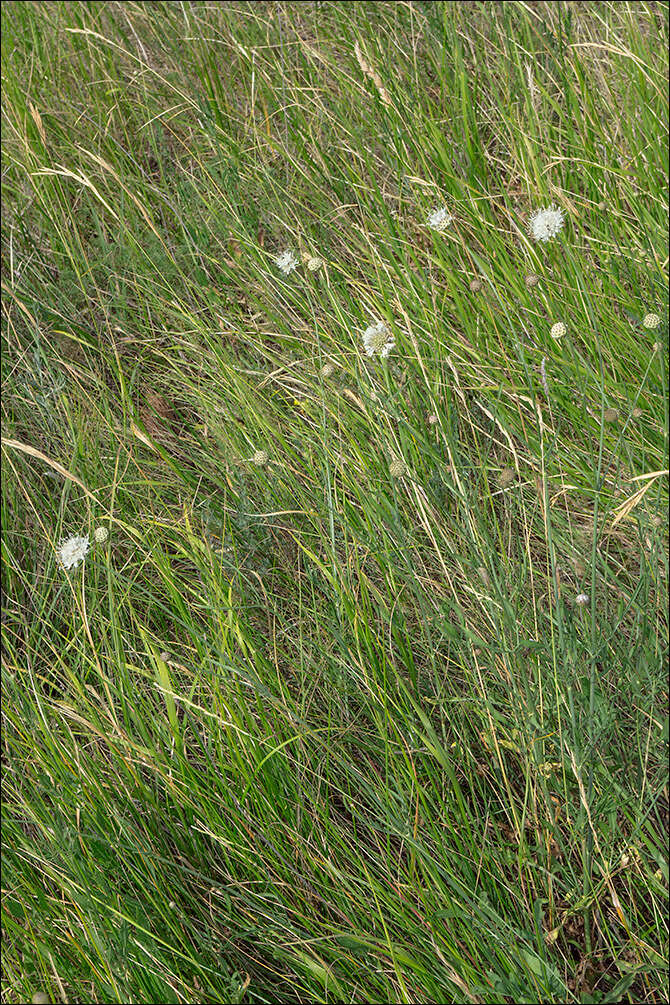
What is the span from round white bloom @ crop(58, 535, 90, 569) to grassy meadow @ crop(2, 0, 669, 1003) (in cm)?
2

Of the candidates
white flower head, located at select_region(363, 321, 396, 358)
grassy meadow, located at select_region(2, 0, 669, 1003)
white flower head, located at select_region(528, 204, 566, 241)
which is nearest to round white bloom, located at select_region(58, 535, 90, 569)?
grassy meadow, located at select_region(2, 0, 669, 1003)

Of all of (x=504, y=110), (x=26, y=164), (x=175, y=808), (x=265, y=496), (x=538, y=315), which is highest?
(x=26, y=164)

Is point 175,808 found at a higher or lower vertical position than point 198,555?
lower

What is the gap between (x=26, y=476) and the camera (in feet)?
6.66

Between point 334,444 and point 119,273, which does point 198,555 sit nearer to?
point 334,444

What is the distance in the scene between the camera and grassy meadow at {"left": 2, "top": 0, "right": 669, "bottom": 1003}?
1.23 m

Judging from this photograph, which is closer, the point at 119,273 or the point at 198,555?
the point at 198,555

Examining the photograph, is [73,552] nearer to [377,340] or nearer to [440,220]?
[377,340]

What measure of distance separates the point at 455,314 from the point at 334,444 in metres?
0.45

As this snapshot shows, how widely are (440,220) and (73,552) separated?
1084mm

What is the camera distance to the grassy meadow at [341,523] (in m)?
1.23

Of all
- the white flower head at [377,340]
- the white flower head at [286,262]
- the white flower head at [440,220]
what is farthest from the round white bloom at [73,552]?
the white flower head at [440,220]

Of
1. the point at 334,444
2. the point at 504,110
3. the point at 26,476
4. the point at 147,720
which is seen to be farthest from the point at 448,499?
the point at 504,110

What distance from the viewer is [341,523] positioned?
5.10ft
